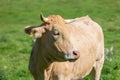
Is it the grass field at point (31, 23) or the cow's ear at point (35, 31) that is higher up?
the cow's ear at point (35, 31)

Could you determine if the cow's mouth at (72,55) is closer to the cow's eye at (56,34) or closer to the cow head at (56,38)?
the cow head at (56,38)

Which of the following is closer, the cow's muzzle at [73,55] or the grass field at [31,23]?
the cow's muzzle at [73,55]

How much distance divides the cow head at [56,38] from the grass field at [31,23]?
3306 millimetres

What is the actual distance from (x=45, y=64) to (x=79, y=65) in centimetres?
99

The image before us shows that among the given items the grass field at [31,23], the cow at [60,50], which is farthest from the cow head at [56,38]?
the grass field at [31,23]

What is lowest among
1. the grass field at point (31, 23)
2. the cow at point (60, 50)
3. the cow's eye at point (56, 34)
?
the grass field at point (31, 23)

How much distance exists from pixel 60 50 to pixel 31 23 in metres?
16.1

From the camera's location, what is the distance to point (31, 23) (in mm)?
23422

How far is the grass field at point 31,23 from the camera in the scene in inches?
456

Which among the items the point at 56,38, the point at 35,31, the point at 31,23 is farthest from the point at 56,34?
the point at 31,23

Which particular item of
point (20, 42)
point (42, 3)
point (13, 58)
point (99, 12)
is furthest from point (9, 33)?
point (42, 3)

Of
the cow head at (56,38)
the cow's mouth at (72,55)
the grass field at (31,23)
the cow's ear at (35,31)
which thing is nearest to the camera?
the cow's mouth at (72,55)

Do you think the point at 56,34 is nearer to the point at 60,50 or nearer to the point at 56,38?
the point at 56,38

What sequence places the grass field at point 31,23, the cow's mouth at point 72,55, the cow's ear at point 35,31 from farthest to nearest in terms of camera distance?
the grass field at point 31,23, the cow's ear at point 35,31, the cow's mouth at point 72,55
